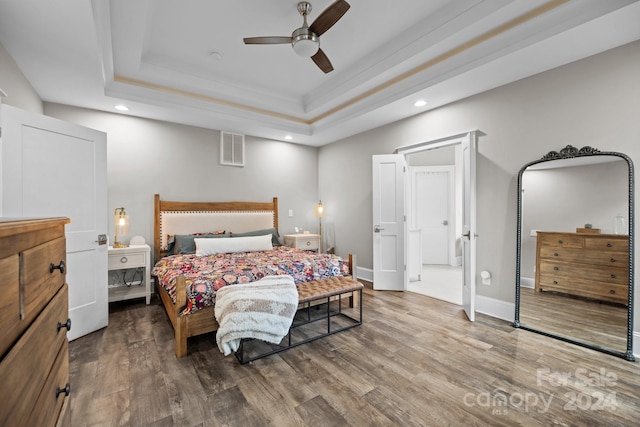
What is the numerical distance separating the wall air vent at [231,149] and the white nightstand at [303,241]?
5.39 ft

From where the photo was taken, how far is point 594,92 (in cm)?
268

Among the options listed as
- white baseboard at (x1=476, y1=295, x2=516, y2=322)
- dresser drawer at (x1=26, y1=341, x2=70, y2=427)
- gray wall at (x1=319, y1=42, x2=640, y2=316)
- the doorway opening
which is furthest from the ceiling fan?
the doorway opening

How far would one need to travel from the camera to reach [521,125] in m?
3.16

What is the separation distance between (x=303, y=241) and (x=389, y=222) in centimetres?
169

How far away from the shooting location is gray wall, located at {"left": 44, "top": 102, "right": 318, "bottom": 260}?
405cm

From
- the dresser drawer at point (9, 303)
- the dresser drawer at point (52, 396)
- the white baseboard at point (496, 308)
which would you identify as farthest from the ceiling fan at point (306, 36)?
the white baseboard at point (496, 308)

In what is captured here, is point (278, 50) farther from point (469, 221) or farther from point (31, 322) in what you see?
point (31, 322)

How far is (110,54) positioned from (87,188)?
1.41m

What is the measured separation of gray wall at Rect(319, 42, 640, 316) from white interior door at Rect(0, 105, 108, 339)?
405cm

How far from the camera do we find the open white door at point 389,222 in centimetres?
441

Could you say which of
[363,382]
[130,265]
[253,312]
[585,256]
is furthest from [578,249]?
[130,265]

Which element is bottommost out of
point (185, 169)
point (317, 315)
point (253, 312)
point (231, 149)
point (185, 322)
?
point (317, 315)

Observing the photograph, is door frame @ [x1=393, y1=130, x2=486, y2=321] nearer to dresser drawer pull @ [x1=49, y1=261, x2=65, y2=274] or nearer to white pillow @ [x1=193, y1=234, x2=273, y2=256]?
white pillow @ [x1=193, y1=234, x2=273, y2=256]

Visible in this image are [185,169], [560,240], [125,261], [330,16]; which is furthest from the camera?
[185,169]
